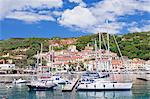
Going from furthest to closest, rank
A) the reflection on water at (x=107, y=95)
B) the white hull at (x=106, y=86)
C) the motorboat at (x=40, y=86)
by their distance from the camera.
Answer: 1. the motorboat at (x=40, y=86)
2. the white hull at (x=106, y=86)
3. the reflection on water at (x=107, y=95)

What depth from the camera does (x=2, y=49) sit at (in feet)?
360

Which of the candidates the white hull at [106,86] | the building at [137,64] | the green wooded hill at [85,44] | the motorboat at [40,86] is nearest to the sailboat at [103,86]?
the white hull at [106,86]

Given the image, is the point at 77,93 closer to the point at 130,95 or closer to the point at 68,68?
the point at 130,95

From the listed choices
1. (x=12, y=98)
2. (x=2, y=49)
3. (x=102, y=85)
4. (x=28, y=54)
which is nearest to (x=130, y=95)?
(x=102, y=85)

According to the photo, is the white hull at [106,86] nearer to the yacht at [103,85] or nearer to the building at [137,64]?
the yacht at [103,85]

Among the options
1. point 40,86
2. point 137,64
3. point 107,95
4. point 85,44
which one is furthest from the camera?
point 85,44

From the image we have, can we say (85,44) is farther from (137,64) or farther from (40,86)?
(40,86)

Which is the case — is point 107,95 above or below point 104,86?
below

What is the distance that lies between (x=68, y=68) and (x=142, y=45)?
985 inches

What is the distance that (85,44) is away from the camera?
108500 mm

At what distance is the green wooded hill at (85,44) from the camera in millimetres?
92981

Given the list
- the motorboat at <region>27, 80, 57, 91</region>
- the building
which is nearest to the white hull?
the motorboat at <region>27, 80, 57, 91</region>

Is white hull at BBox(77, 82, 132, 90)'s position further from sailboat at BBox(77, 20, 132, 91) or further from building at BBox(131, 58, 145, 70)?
building at BBox(131, 58, 145, 70)

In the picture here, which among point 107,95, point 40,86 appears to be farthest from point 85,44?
point 107,95
